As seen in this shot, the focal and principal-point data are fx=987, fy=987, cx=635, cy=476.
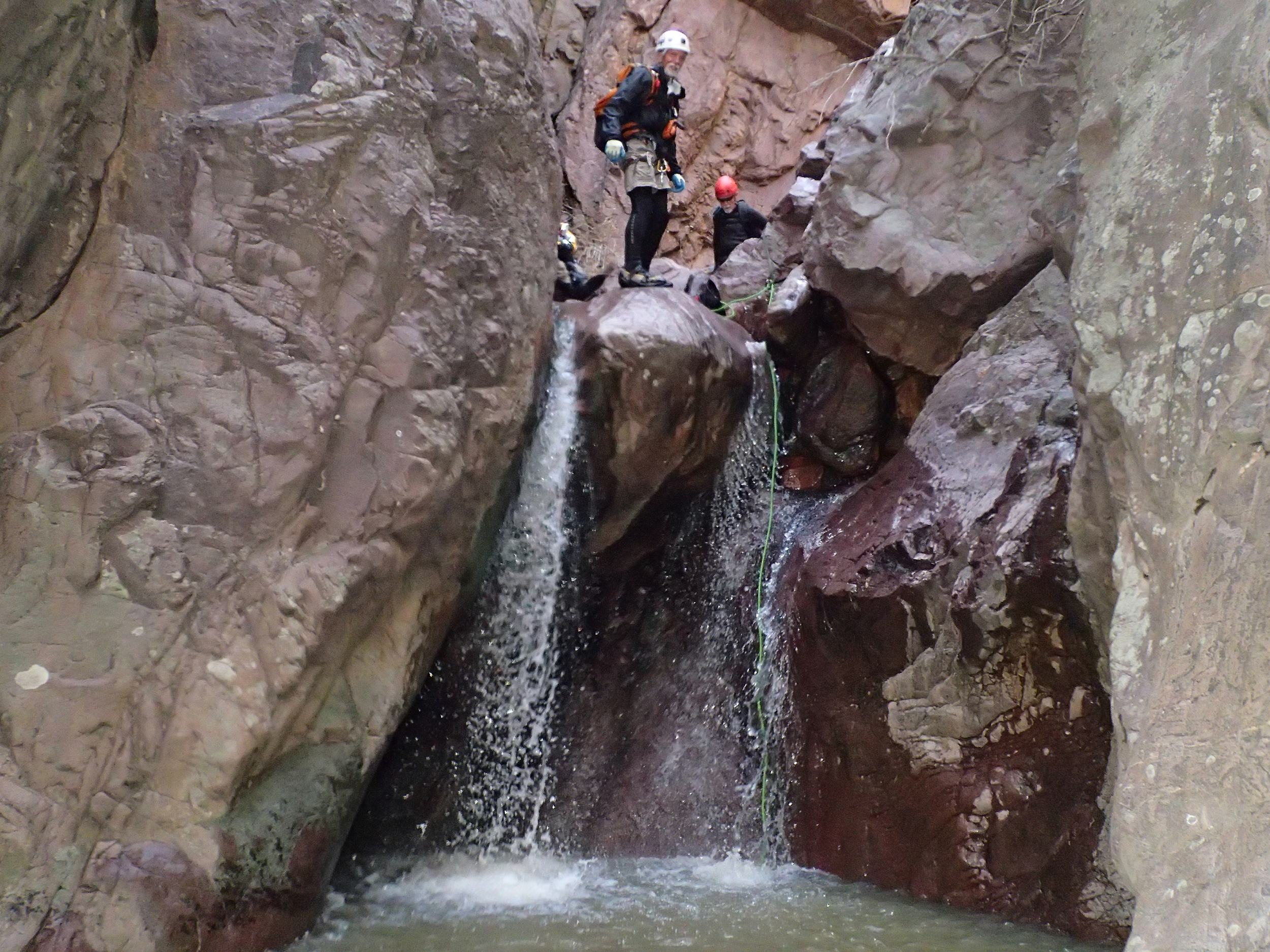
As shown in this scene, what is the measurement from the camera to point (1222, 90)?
2498 millimetres

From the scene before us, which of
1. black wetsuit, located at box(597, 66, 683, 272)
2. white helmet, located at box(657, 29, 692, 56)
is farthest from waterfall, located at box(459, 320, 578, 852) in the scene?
white helmet, located at box(657, 29, 692, 56)

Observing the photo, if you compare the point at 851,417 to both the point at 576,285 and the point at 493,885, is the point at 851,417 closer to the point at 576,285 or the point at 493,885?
the point at 576,285

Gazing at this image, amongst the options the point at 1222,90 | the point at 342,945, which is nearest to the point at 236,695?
the point at 342,945

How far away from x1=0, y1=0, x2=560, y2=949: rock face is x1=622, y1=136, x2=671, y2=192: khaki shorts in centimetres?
197

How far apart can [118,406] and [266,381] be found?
0.50 m

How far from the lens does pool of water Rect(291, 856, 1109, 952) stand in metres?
3.50

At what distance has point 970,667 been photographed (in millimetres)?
4023

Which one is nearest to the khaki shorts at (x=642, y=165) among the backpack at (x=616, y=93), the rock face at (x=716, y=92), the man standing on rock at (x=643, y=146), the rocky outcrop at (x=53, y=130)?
the man standing on rock at (x=643, y=146)

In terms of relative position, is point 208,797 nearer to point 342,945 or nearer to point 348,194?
point 342,945

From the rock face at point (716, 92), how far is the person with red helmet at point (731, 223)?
6.92ft

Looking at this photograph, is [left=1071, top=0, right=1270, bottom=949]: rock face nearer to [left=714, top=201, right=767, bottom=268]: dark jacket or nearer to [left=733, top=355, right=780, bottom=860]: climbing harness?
[left=733, top=355, right=780, bottom=860]: climbing harness

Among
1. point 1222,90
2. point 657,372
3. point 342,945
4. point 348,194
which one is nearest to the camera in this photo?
point 1222,90

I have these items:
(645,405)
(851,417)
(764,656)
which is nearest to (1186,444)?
(764,656)

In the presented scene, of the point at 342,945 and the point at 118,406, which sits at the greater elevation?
the point at 118,406
